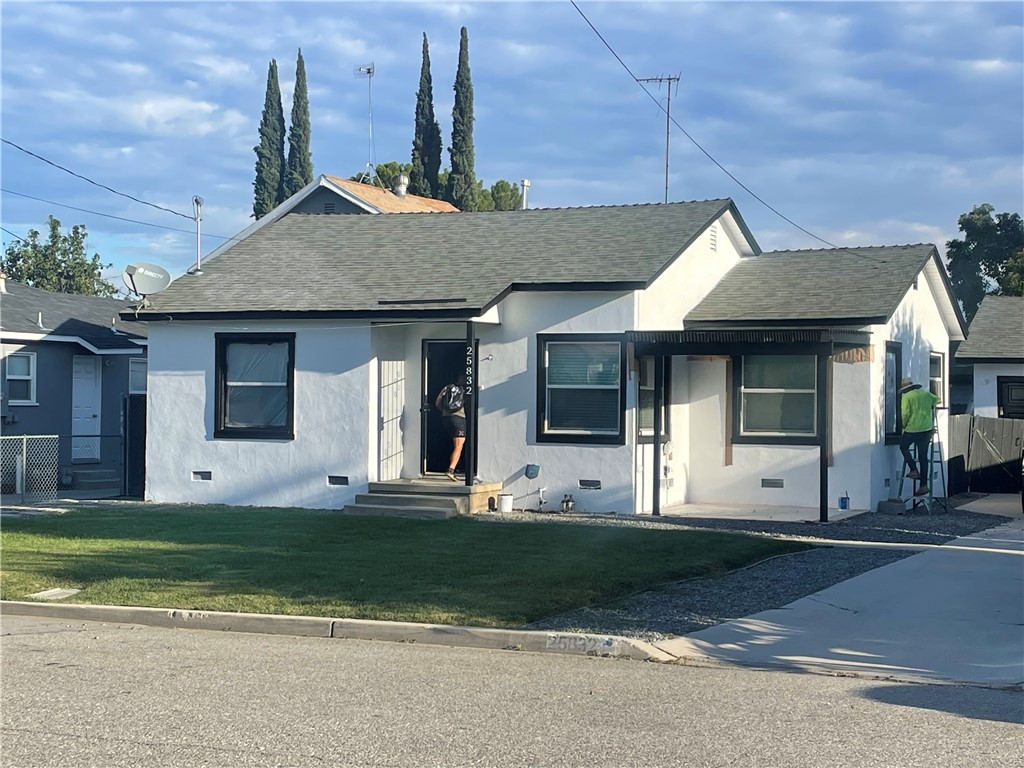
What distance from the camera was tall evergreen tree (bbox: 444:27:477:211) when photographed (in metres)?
51.4

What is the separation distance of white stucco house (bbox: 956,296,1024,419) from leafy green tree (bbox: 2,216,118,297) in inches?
1552

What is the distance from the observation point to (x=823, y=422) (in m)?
17.6

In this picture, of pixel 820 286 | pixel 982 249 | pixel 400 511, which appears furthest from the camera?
pixel 982 249

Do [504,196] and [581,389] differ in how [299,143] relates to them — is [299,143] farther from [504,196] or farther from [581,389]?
[581,389]

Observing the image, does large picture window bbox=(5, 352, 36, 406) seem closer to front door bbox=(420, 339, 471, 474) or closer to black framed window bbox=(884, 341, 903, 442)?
front door bbox=(420, 339, 471, 474)

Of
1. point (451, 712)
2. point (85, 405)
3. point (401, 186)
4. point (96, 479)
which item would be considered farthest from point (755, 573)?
point (401, 186)

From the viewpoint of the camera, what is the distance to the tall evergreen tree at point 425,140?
52094mm

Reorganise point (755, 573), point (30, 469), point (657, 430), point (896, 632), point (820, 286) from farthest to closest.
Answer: point (30, 469), point (820, 286), point (657, 430), point (755, 573), point (896, 632)

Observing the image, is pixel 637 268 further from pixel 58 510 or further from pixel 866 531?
pixel 58 510

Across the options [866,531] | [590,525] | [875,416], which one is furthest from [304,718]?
[875,416]

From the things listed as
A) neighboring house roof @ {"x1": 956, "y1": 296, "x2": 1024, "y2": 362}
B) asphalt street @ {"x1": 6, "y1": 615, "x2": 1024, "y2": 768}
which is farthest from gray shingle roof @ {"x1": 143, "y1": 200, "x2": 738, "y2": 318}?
asphalt street @ {"x1": 6, "y1": 615, "x2": 1024, "y2": 768}

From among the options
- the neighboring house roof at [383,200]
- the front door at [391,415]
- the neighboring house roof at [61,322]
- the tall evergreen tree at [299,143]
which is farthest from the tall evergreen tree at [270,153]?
the front door at [391,415]

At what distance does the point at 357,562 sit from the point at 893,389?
36.0ft

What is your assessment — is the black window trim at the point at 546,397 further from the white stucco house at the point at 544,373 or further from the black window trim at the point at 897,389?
the black window trim at the point at 897,389
